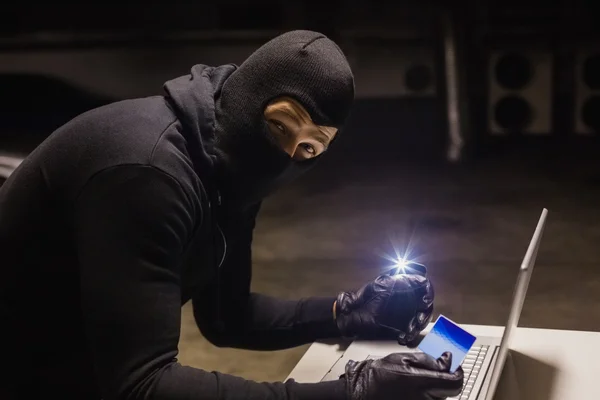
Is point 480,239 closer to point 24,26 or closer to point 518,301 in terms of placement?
point 518,301

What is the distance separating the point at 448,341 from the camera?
1.19 m

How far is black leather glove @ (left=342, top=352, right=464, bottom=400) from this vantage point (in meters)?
1.08

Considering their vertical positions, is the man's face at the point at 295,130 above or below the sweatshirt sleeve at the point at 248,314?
above

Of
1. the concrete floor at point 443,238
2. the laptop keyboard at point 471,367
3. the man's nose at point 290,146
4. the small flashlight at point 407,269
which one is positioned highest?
the concrete floor at point 443,238

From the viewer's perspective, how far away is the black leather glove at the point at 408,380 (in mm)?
1080

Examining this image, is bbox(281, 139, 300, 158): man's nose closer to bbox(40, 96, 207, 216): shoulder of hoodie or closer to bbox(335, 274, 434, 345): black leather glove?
bbox(40, 96, 207, 216): shoulder of hoodie

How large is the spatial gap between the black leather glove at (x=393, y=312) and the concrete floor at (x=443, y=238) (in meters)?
1.07

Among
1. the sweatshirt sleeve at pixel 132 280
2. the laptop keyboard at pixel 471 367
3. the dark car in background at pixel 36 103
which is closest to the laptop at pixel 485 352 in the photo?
the laptop keyboard at pixel 471 367

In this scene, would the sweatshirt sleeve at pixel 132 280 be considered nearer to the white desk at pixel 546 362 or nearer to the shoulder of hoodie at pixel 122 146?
the shoulder of hoodie at pixel 122 146

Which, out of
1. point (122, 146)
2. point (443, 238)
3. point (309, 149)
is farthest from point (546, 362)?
point (443, 238)

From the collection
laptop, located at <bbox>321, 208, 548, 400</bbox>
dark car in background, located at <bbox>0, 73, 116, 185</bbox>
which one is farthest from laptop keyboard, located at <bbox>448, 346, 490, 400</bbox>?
dark car in background, located at <bbox>0, 73, 116, 185</bbox>

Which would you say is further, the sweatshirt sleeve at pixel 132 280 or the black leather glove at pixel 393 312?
the black leather glove at pixel 393 312

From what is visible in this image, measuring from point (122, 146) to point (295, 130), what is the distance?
0.89 ft

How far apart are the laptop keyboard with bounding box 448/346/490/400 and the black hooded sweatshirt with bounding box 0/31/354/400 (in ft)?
0.63
